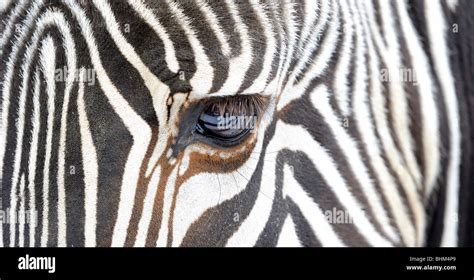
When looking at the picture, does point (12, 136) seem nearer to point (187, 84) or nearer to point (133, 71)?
point (133, 71)

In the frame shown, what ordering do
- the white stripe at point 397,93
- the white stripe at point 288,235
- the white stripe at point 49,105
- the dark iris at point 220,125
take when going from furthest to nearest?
the white stripe at point 397,93, the white stripe at point 288,235, the dark iris at point 220,125, the white stripe at point 49,105

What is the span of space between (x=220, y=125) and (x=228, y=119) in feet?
0.11

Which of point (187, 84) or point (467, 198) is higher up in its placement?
point (187, 84)

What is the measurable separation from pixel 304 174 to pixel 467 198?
2.43 feet

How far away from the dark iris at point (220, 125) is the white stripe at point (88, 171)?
1.18 feet

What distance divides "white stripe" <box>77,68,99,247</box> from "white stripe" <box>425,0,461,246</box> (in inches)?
53.0

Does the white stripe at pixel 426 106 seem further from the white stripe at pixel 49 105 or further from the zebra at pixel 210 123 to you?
the white stripe at pixel 49 105

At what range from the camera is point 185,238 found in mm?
1937

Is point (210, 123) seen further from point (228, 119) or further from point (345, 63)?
point (345, 63)

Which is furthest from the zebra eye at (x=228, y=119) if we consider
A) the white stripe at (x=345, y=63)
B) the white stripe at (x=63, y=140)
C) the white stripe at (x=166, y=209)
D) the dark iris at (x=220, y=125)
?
the white stripe at (x=63, y=140)

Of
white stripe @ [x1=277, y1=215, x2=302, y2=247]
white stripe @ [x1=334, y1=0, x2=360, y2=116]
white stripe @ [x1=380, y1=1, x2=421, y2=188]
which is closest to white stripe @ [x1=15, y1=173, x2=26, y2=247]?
white stripe @ [x1=277, y1=215, x2=302, y2=247]

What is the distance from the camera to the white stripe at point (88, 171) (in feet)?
6.04

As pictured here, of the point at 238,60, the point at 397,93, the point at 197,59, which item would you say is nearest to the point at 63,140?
the point at 197,59
